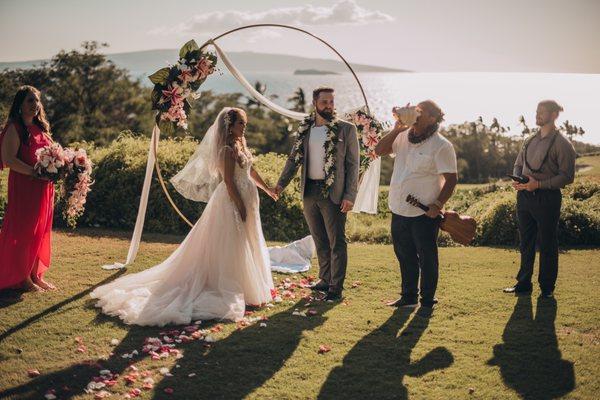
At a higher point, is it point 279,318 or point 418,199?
point 418,199

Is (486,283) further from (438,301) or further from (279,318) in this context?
(279,318)

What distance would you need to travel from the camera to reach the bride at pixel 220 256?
21.7 ft

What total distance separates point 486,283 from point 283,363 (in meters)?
3.76

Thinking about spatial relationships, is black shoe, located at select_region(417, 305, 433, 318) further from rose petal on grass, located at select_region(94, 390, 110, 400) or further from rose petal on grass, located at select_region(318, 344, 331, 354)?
rose petal on grass, located at select_region(94, 390, 110, 400)

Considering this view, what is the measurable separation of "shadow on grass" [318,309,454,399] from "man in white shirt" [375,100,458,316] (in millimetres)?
Result: 688

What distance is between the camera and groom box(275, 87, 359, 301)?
6.98 m

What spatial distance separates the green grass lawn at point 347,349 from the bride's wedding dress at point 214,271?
1.02 ft

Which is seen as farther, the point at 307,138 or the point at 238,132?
the point at 307,138

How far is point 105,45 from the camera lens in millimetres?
48562

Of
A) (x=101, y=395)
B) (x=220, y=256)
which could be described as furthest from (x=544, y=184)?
(x=101, y=395)

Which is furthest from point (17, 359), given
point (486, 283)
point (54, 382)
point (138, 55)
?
point (138, 55)

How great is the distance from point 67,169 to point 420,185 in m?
4.06

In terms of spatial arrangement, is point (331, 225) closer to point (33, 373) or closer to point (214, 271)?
point (214, 271)

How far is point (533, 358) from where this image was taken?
534 centimetres
